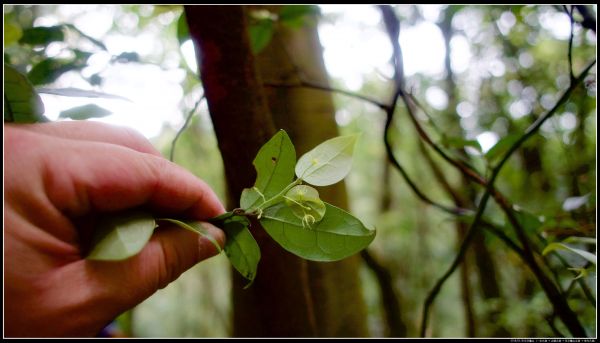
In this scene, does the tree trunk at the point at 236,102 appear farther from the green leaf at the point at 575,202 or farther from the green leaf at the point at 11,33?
the green leaf at the point at 575,202

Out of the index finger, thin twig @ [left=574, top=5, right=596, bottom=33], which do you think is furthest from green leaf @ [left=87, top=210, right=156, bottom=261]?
thin twig @ [left=574, top=5, right=596, bottom=33]

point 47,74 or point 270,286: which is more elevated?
point 47,74

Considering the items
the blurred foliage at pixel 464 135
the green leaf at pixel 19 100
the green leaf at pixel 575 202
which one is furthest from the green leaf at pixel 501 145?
the green leaf at pixel 19 100

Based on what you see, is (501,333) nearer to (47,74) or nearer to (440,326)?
(440,326)

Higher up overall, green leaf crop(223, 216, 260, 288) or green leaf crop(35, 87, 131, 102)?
green leaf crop(35, 87, 131, 102)

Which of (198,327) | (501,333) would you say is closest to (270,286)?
(501,333)

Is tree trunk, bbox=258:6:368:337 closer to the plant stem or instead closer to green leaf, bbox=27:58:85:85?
green leaf, bbox=27:58:85:85

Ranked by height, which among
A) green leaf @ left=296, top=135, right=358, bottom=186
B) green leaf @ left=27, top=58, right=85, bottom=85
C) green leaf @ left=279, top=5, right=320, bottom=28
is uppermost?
green leaf @ left=279, top=5, right=320, bottom=28
